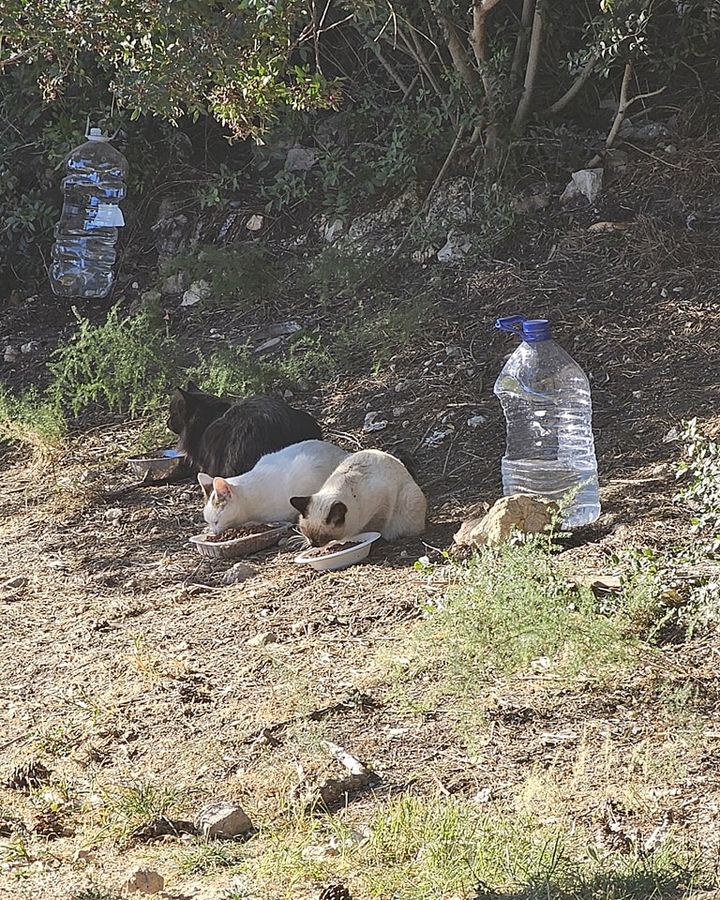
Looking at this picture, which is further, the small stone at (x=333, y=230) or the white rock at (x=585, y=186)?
the small stone at (x=333, y=230)

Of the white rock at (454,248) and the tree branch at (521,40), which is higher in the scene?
the tree branch at (521,40)

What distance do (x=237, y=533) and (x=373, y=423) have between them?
4.44 ft

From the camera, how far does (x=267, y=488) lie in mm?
5645

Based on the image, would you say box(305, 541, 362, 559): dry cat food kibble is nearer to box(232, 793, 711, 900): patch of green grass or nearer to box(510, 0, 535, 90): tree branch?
box(232, 793, 711, 900): patch of green grass

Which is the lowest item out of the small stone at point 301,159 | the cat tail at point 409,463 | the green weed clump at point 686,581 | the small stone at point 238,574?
the small stone at point 238,574

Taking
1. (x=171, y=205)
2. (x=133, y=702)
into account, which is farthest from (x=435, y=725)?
(x=171, y=205)

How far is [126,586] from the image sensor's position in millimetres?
5293

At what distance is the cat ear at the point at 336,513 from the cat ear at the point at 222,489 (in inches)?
25.8

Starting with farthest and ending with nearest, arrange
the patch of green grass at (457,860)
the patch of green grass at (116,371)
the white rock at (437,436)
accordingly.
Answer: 1. the patch of green grass at (116,371)
2. the white rock at (437,436)
3. the patch of green grass at (457,860)

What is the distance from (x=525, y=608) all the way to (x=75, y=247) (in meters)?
7.33

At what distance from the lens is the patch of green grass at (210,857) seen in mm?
2934

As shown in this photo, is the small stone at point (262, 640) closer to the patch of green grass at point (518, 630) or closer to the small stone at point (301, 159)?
the patch of green grass at point (518, 630)

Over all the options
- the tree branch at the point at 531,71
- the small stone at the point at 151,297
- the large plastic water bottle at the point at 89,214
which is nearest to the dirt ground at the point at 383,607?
the small stone at the point at 151,297

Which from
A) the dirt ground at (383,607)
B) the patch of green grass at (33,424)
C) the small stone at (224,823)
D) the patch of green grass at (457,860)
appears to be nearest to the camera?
the patch of green grass at (457,860)
